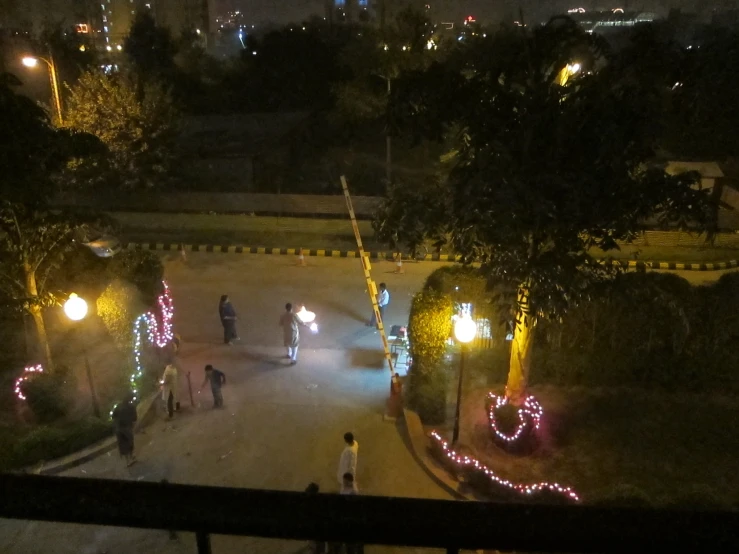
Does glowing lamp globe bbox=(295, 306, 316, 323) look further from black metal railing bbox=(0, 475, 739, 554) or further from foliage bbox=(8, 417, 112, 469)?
black metal railing bbox=(0, 475, 739, 554)

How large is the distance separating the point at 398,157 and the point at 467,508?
98.2 ft

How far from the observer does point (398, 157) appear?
100ft

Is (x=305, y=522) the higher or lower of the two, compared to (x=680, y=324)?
higher

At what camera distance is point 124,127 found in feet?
77.8

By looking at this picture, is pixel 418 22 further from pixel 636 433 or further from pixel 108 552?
pixel 108 552

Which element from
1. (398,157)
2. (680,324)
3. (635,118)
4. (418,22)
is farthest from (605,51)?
(398,157)

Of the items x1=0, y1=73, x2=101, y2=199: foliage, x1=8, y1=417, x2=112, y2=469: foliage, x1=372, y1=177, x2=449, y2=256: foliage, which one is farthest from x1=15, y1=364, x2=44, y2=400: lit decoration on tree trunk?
x1=372, y1=177, x2=449, y2=256: foliage

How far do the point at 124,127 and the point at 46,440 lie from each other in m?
16.7

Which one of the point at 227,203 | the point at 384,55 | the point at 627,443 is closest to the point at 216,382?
the point at 627,443

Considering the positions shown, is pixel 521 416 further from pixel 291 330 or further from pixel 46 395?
pixel 46 395

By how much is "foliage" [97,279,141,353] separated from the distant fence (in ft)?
39.7

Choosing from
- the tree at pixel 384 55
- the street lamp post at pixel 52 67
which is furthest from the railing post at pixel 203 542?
the street lamp post at pixel 52 67

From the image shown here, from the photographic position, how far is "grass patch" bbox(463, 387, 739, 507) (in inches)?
351

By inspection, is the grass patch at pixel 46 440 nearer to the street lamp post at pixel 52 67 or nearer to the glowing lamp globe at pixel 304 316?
the glowing lamp globe at pixel 304 316
